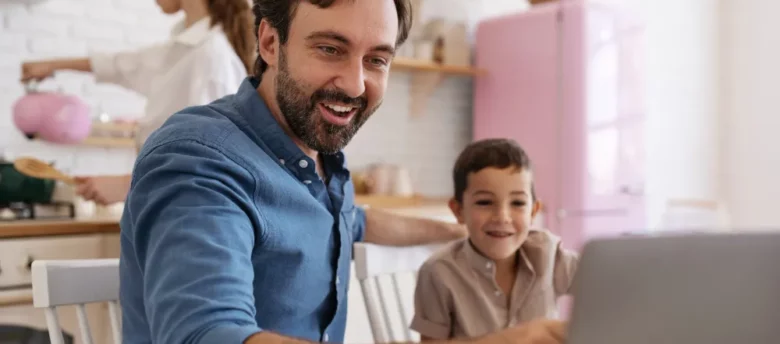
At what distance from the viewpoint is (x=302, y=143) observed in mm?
1091

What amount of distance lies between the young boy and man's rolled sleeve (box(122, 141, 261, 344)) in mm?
488

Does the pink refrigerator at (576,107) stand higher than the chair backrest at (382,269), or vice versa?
the pink refrigerator at (576,107)

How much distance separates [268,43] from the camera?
1.12 m

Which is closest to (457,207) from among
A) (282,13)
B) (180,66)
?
(282,13)

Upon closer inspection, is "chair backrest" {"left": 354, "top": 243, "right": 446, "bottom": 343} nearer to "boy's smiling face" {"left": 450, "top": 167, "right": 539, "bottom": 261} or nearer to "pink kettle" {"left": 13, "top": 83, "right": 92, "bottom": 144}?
"boy's smiling face" {"left": 450, "top": 167, "right": 539, "bottom": 261}

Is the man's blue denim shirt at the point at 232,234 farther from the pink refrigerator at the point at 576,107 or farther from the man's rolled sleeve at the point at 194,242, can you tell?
the pink refrigerator at the point at 576,107

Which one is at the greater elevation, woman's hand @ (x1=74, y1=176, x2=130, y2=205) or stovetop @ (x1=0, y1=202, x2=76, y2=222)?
woman's hand @ (x1=74, y1=176, x2=130, y2=205)

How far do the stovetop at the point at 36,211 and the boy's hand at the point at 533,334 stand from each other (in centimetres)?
171

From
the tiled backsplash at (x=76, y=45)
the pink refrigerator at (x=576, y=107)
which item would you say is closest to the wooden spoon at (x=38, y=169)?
the tiled backsplash at (x=76, y=45)

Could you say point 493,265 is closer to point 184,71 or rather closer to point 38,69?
point 184,71

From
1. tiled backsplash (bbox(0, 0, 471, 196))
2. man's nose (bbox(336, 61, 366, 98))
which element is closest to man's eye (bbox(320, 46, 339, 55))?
man's nose (bbox(336, 61, 366, 98))

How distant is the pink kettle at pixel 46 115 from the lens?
81.2 inches

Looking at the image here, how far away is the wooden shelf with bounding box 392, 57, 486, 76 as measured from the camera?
3.60 meters

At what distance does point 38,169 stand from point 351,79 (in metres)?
1.08
